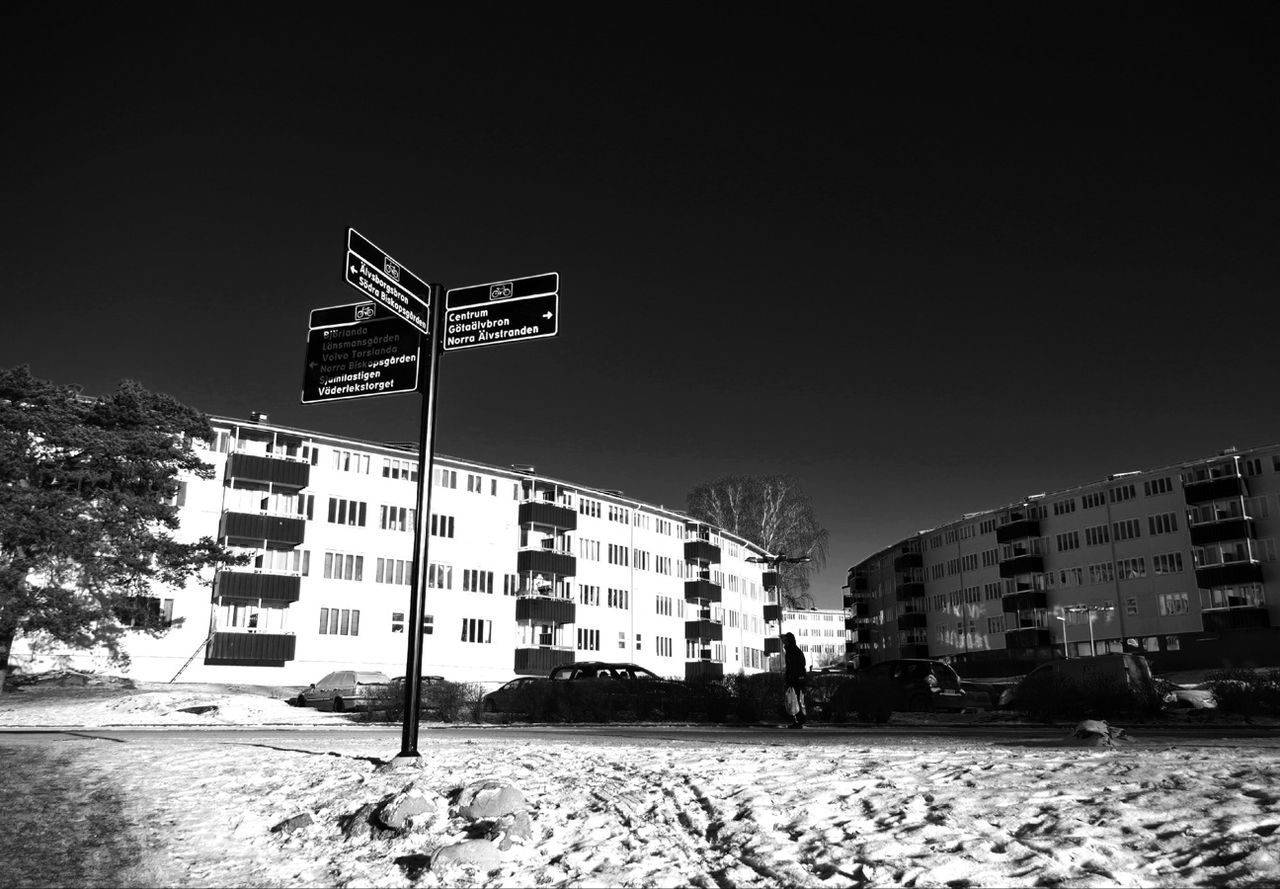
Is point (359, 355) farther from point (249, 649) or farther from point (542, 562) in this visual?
point (542, 562)

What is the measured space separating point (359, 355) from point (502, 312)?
1.74 m

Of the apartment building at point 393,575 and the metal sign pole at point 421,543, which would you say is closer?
the metal sign pole at point 421,543

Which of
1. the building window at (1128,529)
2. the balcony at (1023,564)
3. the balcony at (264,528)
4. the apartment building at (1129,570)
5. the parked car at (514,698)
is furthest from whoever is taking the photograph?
the balcony at (1023,564)

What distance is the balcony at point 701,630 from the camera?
249 ft

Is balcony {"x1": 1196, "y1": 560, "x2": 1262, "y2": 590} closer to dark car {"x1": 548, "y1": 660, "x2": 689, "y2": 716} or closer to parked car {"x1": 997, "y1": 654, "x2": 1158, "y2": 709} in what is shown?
parked car {"x1": 997, "y1": 654, "x2": 1158, "y2": 709}

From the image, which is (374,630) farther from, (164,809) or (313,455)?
(164,809)

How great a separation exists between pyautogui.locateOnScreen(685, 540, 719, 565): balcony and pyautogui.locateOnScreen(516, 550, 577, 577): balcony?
16237 millimetres

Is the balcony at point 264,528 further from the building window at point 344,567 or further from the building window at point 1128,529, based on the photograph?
the building window at point 1128,529

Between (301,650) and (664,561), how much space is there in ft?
104

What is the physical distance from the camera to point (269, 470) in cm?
5112

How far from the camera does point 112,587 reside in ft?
113

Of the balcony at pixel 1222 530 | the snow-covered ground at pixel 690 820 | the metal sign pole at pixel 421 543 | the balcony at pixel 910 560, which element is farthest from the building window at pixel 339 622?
the balcony at pixel 910 560

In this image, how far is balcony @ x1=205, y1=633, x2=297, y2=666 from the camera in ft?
157

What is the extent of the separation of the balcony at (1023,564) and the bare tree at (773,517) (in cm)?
1939
